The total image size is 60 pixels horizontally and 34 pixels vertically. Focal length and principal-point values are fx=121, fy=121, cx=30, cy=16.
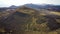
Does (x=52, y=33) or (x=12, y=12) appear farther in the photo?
(x=12, y=12)

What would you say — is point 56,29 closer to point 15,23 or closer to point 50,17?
point 50,17

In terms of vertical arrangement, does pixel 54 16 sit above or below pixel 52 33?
above

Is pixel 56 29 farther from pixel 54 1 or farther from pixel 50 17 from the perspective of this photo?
pixel 54 1

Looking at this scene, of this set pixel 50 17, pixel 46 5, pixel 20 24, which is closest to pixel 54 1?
pixel 46 5

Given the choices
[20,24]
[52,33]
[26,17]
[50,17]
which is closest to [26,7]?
[26,17]

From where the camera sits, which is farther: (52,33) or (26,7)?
(26,7)

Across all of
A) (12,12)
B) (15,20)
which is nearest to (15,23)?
(15,20)

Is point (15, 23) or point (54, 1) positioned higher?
point (54, 1)

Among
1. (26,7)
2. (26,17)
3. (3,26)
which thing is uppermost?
(26,7)
